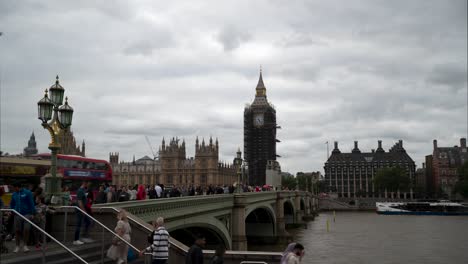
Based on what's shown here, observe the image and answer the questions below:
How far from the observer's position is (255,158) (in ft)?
363

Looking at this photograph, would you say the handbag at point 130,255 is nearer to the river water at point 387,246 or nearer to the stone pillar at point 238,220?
the stone pillar at point 238,220

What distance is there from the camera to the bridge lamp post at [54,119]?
528 inches

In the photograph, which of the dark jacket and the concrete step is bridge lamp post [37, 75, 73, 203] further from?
the concrete step

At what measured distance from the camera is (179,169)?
117 m

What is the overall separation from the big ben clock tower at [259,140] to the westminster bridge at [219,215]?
142 feet

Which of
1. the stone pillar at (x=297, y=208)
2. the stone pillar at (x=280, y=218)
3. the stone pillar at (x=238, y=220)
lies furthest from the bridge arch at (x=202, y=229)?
the stone pillar at (x=297, y=208)

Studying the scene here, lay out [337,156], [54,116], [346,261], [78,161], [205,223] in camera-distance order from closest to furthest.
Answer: [54,116] → [205,223] → [78,161] → [346,261] → [337,156]

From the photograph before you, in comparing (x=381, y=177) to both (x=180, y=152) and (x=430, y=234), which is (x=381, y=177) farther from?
(x=430, y=234)

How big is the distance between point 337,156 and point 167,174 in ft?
229

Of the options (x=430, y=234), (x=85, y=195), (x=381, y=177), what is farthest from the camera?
(x=381, y=177)

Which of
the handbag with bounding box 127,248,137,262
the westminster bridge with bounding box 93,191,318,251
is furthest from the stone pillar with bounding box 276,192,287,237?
the handbag with bounding box 127,248,137,262

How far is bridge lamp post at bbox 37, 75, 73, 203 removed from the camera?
13422 millimetres

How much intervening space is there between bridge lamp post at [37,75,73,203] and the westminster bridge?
55.4 inches

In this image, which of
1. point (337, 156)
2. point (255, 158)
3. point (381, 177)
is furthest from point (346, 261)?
point (337, 156)
